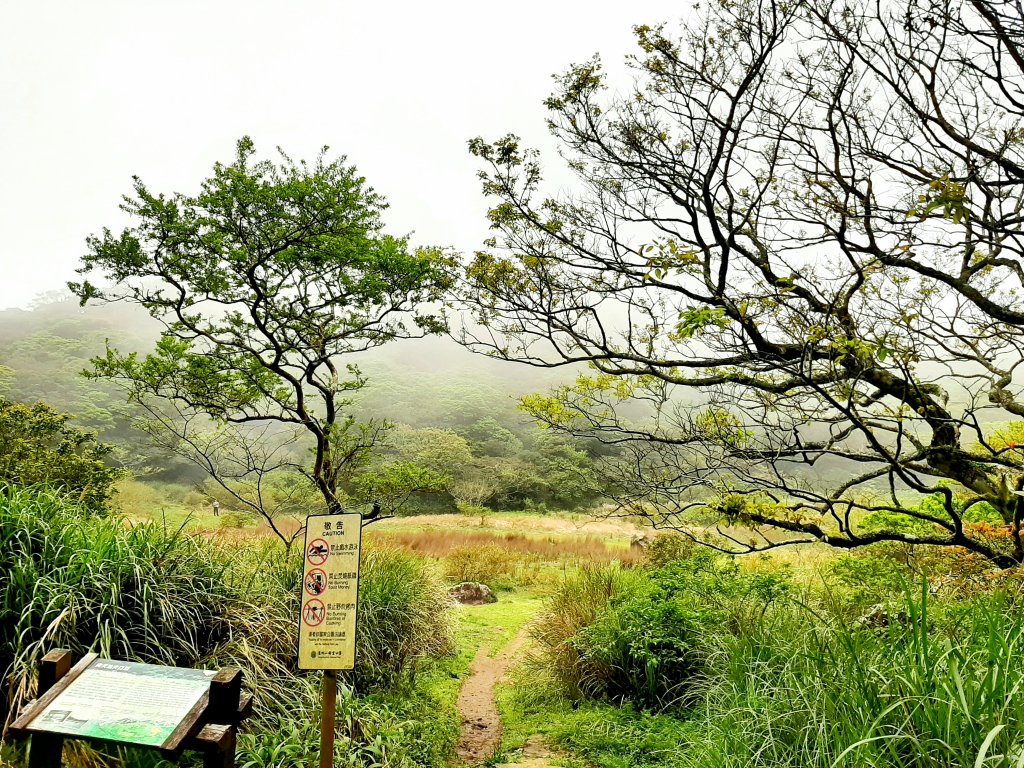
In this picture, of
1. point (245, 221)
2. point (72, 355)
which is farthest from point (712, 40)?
point (72, 355)

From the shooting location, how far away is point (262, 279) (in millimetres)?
7102

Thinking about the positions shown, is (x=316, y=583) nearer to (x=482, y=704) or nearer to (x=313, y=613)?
(x=313, y=613)

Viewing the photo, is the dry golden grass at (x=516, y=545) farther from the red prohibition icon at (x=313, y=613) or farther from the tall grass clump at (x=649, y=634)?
the red prohibition icon at (x=313, y=613)

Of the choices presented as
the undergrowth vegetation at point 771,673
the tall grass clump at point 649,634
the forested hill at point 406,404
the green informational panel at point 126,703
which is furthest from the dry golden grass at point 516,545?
the green informational panel at point 126,703

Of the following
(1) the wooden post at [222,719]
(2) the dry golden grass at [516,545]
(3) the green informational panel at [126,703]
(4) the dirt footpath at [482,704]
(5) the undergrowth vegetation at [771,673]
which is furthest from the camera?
(2) the dry golden grass at [516,545]

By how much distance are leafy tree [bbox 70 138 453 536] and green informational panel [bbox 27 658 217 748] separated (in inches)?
164

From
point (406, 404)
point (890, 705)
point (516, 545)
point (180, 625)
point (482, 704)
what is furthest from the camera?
point (406, 404)

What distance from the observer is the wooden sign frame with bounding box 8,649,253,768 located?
7.27 feet

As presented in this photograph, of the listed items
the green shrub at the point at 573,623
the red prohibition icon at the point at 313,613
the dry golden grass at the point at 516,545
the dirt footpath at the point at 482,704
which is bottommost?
the dry golden grass at the point at 516,545

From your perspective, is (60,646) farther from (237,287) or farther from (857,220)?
(857,220)

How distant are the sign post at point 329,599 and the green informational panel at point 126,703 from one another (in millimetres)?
493

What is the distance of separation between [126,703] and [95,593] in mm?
1674

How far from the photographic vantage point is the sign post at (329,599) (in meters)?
2.84

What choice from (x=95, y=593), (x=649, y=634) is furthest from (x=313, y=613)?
(x=649, y=634)
